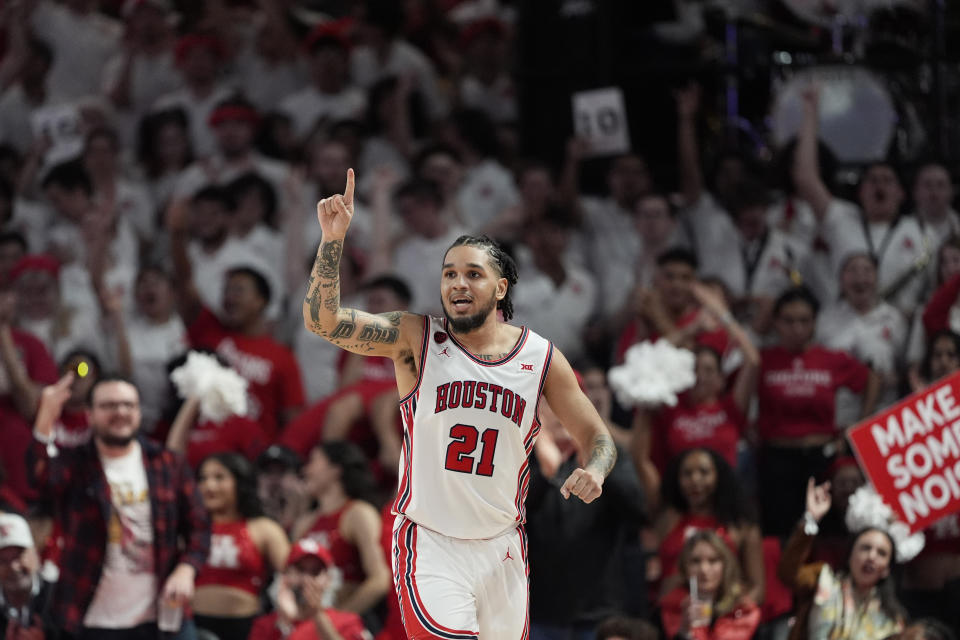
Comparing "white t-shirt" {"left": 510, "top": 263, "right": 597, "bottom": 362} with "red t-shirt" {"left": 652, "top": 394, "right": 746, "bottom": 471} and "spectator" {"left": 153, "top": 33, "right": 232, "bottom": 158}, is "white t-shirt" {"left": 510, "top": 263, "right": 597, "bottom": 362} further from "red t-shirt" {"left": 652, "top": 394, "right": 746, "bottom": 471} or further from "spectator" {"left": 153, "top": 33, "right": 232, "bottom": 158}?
"spectator" {"left": 153, "top": 33, "right": 232, "bottom": 158}

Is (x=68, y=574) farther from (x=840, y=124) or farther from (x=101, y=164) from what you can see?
(x=840, y=124)

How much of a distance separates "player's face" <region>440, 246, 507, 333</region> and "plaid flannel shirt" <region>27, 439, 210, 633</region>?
8.75 feet

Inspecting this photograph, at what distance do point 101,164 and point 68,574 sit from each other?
4646 mm

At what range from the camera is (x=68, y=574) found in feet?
25.1

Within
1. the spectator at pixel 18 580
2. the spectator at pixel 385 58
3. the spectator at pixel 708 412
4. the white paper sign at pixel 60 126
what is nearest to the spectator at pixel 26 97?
the white paper sign at pixel 60 126

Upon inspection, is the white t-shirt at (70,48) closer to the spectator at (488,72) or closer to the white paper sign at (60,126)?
the white paper sign at (60,126)

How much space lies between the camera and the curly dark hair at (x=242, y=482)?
8750mm

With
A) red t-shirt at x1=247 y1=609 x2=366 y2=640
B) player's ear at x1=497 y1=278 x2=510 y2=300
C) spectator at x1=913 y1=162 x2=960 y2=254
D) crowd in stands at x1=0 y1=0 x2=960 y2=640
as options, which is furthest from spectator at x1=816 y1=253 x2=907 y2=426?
player's ear at x1=497 y1=278 x2=510 y2=300

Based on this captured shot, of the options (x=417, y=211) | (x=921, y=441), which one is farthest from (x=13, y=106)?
(x=921, y=441)

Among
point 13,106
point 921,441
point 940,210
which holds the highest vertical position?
point 13,106

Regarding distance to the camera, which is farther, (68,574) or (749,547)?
(749,547)

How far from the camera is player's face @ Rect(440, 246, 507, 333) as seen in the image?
5746 millimetres

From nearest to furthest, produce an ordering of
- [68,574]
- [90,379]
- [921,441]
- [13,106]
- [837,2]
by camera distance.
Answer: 1. [68,574]
2. [921,441]
3. [90,379]
4. [837,2]
5. [13,106]

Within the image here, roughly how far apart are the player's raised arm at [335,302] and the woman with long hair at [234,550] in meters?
3.01
